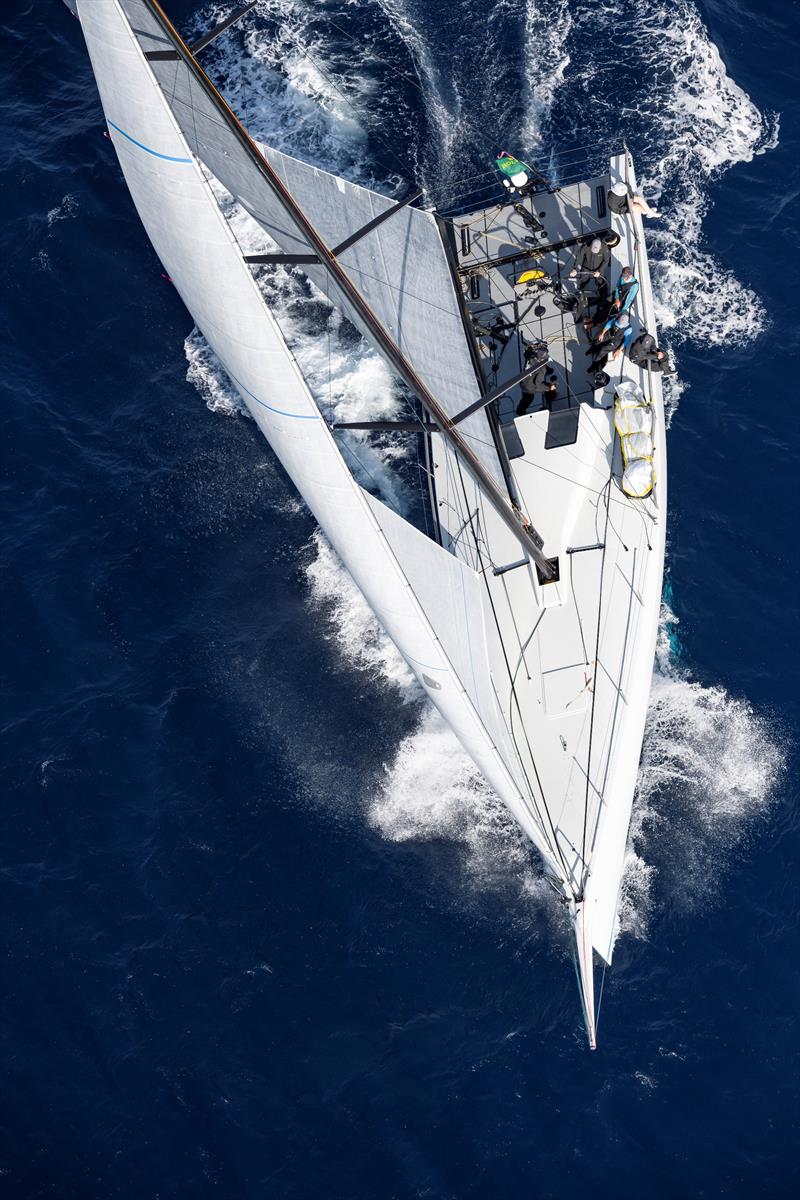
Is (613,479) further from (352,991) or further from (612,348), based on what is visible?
(352,991)

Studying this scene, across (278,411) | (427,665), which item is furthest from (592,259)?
(427,665)

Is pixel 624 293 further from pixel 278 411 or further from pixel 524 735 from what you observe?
pixel 524 735

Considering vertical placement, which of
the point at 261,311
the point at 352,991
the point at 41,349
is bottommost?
the point at 352,991

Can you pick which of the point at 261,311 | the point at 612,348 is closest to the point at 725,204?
the point at 612,348

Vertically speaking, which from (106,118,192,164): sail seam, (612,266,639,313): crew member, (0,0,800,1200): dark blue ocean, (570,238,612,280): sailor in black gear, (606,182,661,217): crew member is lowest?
(0,0,800,1200): dark blue ocean

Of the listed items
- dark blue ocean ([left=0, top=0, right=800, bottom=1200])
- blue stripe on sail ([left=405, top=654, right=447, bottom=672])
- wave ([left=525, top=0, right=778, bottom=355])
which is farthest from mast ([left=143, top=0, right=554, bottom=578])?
wave ([left=525, top=0, right=778, bottom=355])

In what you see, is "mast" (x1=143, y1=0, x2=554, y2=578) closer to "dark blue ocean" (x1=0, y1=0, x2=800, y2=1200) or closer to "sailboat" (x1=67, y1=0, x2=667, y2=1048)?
"sailboat" (x1=67, y1=0, x2=667, y2=1048)
